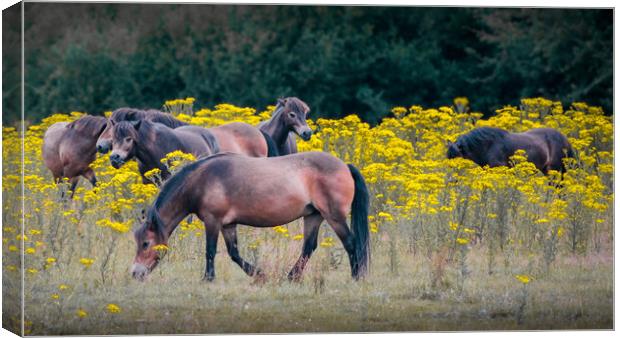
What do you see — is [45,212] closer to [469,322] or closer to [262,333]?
[262,333]

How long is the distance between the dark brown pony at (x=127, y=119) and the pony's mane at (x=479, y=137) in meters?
3.11

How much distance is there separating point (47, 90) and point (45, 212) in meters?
4.34

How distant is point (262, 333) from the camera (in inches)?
402

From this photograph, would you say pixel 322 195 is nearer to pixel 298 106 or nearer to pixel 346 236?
pixel 346 236

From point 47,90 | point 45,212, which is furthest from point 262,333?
point 47,90

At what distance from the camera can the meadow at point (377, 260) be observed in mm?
10250

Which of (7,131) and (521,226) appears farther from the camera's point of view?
(521,226)

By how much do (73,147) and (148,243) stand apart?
398cm

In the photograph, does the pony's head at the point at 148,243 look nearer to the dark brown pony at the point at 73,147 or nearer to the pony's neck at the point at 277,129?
the dark brown pony at the point at 73,147

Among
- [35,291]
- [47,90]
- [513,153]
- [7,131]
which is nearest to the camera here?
[7,131]

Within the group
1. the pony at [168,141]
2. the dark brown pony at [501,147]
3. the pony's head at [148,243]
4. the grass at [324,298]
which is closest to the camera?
the grass at [324,298]

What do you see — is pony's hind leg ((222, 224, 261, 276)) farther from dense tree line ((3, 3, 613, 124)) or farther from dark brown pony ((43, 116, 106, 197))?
dense tree line ((3, 3, 613, 124))

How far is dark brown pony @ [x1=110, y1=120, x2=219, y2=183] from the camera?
12.6 meters

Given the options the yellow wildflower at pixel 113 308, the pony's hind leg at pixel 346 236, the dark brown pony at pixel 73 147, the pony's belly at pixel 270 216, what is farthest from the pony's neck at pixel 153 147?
the yellow wildflower at pixel 113 308
